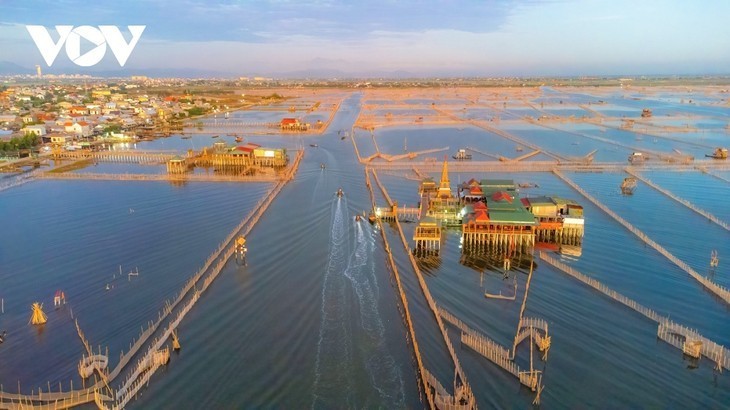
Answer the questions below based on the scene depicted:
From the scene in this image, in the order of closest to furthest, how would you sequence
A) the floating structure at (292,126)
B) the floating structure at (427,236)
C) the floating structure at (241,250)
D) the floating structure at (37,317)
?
the floating structure at (37,317)
the floating structure at (241,250)
the floating structure at (427,236)
the floating structure at (292,126)

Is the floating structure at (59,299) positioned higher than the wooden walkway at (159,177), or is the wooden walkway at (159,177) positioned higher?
the wooden walkway at (159,177)

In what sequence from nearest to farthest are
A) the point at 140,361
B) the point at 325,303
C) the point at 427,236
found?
the point at 140,361
the point at 325,303
the point at 427,236

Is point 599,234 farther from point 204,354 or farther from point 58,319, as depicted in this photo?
point 58,319

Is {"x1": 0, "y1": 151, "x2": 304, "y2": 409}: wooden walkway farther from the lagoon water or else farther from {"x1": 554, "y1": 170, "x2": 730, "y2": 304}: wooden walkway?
{"x1": 554, "y1": 170, "x2": 730, "y2": 304}: wooden walkway

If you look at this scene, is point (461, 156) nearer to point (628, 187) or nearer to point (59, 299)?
point (628, 187)

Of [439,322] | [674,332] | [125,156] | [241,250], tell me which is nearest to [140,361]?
[241,250]

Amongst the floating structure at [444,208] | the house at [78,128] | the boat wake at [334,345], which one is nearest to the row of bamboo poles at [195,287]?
the boat wake at [334,345]

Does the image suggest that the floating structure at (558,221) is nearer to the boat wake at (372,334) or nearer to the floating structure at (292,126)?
the boat wake at (372,334)
